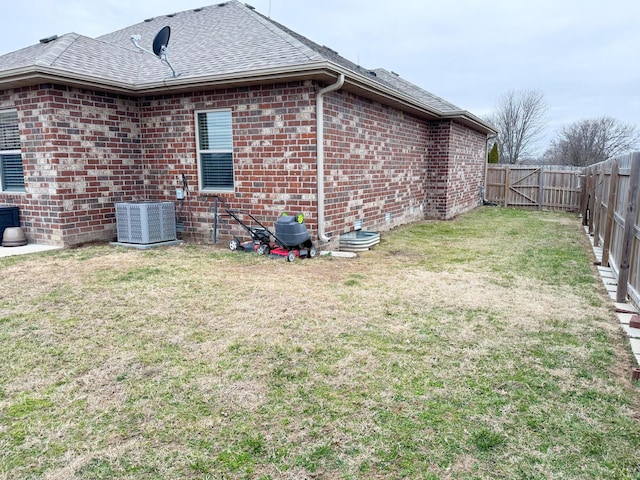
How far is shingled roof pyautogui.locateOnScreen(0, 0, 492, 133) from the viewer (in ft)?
21.9

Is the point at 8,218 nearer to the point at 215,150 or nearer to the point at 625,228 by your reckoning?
the point at 215,150

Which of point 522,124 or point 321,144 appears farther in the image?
point 522,124

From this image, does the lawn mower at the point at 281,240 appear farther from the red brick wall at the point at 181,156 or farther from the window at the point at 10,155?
the window at the point at 10,155

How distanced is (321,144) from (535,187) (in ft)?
42.8

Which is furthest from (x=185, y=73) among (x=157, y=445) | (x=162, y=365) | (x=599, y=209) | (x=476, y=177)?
(x=476, y=177)

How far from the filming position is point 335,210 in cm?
776

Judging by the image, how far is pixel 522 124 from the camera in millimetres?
37375

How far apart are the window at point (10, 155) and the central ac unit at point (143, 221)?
2052 millimetres

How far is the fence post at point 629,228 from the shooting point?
4.63 m

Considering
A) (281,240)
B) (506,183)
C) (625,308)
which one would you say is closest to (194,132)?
(281,240)

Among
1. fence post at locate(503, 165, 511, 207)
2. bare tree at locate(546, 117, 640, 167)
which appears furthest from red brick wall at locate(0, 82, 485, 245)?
bare tree at locate(546, 117, 640, 167)

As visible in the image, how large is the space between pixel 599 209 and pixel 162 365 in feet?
27.6

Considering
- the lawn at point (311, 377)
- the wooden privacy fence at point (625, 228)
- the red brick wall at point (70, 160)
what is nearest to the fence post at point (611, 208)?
the wooden privacy fence at point (625, 228)

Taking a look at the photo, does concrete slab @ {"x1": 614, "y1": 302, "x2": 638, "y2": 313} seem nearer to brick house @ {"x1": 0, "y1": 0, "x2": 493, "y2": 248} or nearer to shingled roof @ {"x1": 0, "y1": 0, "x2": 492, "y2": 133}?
brick house @ {"x1": 0, "y1": 0, "x2": 493, "y2": 248}
